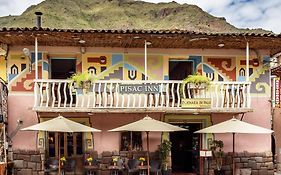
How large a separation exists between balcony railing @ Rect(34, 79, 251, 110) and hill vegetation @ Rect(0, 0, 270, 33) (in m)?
42.4

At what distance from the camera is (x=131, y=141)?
572 inches

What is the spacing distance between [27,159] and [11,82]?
2.45 m

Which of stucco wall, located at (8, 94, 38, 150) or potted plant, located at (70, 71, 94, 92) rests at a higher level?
potted plant, located at (70, 71, 94, 92)

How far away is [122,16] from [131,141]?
54.9m

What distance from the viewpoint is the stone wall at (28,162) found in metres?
13.9

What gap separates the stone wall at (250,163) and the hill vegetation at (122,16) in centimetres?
4349

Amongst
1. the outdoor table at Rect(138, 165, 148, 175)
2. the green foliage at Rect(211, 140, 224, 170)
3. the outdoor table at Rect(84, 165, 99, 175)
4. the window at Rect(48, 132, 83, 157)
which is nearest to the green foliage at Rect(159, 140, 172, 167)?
the outdoor table at Rect(138, 165, 148, 175)

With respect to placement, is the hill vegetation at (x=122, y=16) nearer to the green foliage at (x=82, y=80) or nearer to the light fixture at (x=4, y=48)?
the light fixture at (x=4, y=48)

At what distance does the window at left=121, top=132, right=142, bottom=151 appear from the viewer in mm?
14477

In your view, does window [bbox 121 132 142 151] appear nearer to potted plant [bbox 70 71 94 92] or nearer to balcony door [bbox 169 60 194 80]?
potted plant [bbox 70 71 94 92]

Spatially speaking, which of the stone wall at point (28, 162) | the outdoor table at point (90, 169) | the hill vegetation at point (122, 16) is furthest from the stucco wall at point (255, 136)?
the hill vegetation at point (122, 16)

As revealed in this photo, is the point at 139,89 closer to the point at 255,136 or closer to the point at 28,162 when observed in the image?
the point at 28,162

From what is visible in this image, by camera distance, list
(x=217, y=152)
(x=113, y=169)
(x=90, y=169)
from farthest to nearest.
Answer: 1. (x=217, y=152)
2. (x=90, y=169)
3. (x=113, y=169)

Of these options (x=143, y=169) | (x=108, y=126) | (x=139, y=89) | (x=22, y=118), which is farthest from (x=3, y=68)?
(x=143, y=169)
